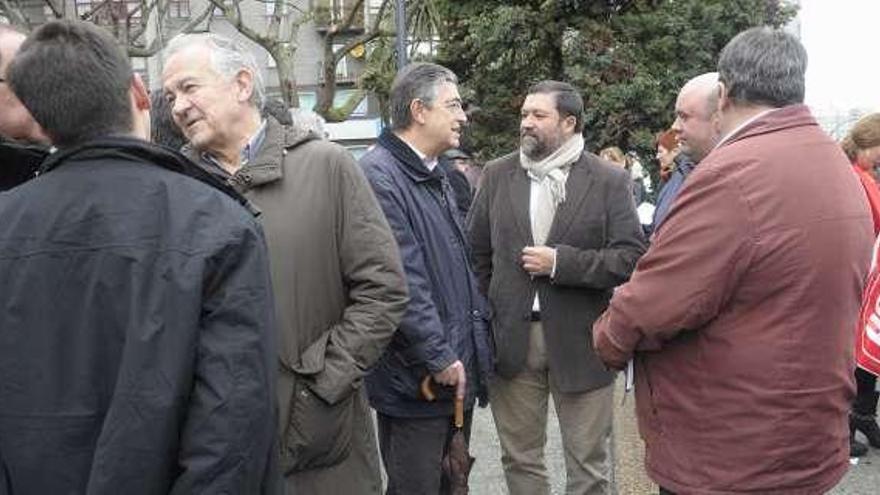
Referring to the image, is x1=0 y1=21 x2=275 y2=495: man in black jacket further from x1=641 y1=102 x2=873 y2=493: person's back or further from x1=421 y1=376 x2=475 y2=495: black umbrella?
x1=421 y1=376 x2=475 y2=495: black umbrella

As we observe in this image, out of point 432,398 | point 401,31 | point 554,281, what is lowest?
point 432,398

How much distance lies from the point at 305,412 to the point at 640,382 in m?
1.04

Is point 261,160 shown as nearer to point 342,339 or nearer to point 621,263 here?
point 342,339

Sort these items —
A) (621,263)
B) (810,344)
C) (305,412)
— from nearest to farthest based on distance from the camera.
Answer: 1. (810,344)
2. (305,412)
3. (621,263)

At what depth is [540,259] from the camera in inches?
145

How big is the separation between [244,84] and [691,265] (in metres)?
1.43

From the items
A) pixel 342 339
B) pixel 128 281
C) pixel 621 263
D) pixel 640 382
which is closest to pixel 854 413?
pixel 621 263

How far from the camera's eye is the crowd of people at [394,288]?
1721 millimetres

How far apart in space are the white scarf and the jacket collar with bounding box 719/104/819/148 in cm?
140

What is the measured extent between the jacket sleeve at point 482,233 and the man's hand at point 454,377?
844 mm

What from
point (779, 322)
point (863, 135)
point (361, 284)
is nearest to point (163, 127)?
point (361, 284)

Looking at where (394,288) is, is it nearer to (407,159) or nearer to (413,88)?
(407,159)

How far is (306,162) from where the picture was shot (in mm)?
2684

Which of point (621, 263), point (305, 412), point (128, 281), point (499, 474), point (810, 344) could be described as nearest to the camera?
point (128, 281)
